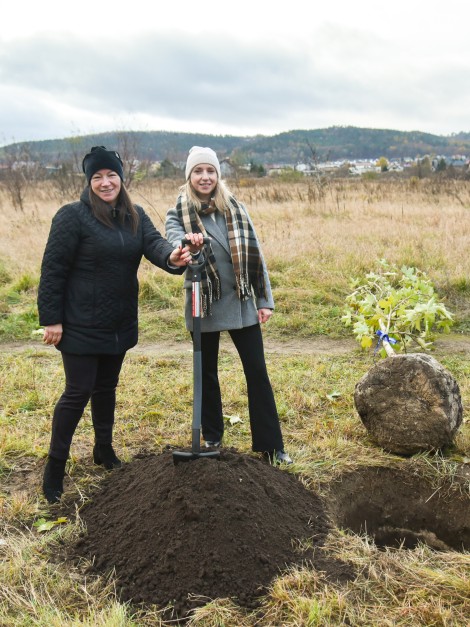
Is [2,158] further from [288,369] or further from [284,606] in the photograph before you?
[284,606]

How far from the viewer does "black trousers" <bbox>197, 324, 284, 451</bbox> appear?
3.79 m

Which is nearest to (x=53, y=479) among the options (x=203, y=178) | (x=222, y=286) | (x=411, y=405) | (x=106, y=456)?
(x=106, y=456)

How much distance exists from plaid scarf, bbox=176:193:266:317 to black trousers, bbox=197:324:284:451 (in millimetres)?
257

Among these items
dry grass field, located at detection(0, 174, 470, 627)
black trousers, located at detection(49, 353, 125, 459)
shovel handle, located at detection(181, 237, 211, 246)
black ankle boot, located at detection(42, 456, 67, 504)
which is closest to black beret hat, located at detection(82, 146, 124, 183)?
shovel handle, located at detection(181, 237, 211, 246)

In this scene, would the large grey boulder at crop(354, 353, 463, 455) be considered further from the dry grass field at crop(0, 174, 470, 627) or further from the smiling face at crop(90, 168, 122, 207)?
the smiling face at crop(90, 168, 122, 207)

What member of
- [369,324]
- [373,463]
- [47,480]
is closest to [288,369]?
[369,324]

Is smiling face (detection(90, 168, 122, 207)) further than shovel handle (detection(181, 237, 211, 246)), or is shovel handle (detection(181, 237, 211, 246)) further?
smiling face (detection(90, 168, 122, 207))

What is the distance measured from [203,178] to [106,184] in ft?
1.93

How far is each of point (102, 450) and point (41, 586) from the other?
1.18 m

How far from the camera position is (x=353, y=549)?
9.74ft

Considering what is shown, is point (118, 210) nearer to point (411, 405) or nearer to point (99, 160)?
point (99, 160)

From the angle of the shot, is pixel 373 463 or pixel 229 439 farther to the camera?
pixel 229 439

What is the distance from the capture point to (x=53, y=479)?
3.51 meters

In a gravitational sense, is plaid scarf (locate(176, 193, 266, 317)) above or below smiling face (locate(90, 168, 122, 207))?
below
